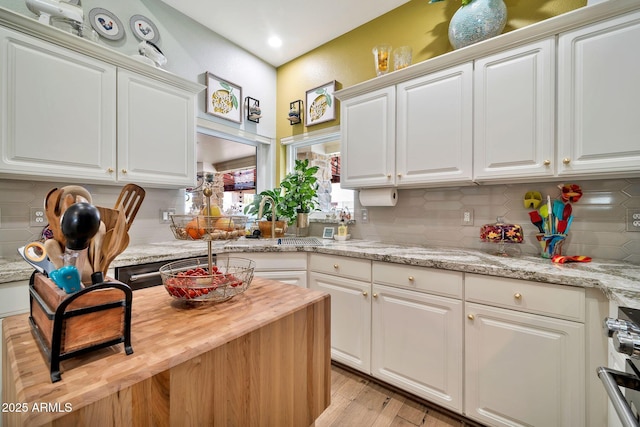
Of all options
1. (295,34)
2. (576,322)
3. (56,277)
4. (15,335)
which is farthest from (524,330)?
(295,34)

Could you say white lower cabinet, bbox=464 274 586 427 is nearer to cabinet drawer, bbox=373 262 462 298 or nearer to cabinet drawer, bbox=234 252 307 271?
cabinet drawer, bbox=373 262 462 298

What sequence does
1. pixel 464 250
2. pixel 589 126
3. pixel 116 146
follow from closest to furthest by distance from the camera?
pixel 589 126
pixel 116 146
pixel 464 250

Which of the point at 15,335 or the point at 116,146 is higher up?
the point at 116,146

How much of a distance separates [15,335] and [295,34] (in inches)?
122

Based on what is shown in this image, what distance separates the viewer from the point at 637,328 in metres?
0.72

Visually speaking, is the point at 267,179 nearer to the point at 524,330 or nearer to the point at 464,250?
the point at 464,250

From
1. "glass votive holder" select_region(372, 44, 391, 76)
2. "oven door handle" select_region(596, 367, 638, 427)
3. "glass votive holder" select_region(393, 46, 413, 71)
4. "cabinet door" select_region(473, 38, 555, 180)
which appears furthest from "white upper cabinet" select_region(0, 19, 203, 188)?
"oven door handle" select_region(596, 367, 638, 427)

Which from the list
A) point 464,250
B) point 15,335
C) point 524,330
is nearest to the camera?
point 15,335

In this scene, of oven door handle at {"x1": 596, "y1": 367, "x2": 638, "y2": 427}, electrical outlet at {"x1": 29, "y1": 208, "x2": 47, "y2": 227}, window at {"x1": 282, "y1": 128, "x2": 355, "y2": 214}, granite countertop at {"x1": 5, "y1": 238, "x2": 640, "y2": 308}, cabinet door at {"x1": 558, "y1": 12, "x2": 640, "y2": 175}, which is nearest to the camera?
oven door handle at {"x1": 596, "y1": 367, "x2": 638, "y2": 427}

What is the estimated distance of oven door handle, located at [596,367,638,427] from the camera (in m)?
0.58

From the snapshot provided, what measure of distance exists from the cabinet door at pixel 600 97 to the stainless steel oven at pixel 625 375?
1084 mm

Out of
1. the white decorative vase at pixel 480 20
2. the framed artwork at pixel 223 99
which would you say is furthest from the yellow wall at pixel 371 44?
the framed artwork at pixel 223 99

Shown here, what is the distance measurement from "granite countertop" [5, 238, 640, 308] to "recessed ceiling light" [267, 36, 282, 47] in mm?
2222

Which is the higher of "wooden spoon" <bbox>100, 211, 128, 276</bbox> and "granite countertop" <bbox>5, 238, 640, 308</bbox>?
"wooden spoon" <bbox>100, 211, 128, 276</bbox>
